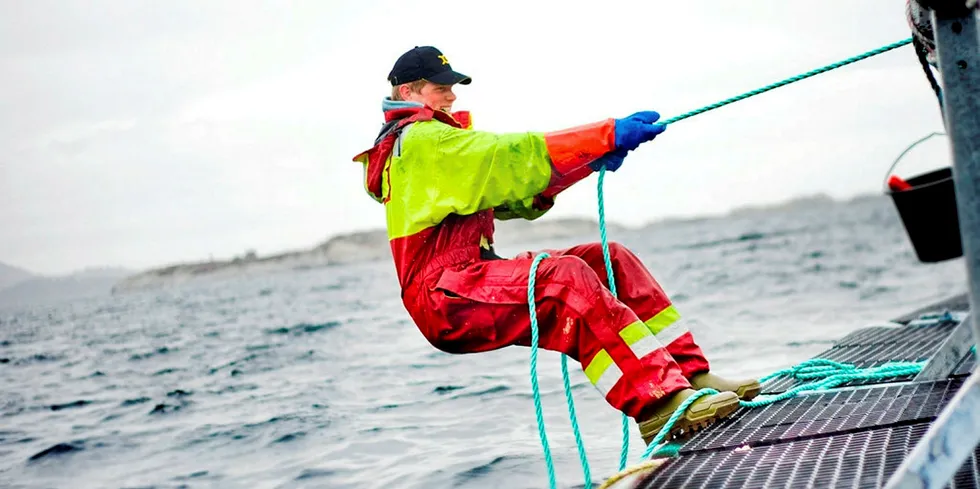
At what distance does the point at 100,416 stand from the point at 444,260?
7.04 meters

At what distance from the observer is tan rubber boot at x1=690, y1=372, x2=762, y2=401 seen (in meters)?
4.25

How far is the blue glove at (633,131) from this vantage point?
152 inches

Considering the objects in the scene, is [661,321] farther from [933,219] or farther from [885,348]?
[933,219]

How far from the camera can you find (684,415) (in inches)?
153

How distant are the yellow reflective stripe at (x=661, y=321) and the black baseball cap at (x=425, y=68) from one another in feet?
4.74

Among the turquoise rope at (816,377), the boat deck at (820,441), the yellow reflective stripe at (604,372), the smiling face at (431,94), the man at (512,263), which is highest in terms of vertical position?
→ the smiling face at (431,94)

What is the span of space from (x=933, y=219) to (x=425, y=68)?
4.22 meters

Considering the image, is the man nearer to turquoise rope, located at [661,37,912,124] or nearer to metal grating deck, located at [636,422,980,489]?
turquoise rope, located at [661,37,912,124]

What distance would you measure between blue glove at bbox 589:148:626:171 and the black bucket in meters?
3.60

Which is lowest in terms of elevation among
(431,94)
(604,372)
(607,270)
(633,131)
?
(604,372)

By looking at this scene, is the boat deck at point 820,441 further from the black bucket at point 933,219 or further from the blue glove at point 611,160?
the black bucket at point 933,219

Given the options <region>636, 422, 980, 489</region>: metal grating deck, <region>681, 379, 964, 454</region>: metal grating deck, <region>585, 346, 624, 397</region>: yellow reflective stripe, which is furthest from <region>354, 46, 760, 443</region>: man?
<region>636, 422, 980, 489</region>: metal grating deck

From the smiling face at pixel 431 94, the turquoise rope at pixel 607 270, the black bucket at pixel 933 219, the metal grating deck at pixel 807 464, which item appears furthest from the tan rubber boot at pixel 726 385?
the black bucket at pixel 933 219

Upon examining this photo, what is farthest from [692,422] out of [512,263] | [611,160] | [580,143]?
[580,143]
